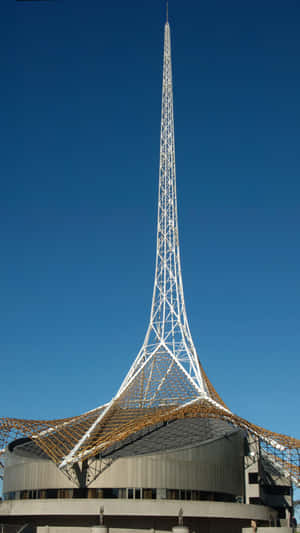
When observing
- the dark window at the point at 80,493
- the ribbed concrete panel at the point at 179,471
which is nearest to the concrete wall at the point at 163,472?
the ribbed concrete panel at the point at 179,471

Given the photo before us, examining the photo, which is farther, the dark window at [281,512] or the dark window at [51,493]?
the dark window at [281,512]

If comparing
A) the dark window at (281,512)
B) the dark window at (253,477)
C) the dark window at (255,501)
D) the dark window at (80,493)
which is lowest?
the dark window at (281,512)

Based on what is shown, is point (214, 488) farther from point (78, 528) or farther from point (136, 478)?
point (78, 528)

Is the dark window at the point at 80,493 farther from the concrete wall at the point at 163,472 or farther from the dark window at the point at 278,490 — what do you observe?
the dark window at the point at 278,490

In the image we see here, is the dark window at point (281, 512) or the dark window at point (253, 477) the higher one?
the dark window at point (253, 477)

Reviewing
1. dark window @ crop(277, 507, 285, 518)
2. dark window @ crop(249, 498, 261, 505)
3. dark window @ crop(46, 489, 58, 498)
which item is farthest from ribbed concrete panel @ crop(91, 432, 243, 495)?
dark window @ crop(277, 507, 285, 518)

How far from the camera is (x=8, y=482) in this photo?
7331 cm

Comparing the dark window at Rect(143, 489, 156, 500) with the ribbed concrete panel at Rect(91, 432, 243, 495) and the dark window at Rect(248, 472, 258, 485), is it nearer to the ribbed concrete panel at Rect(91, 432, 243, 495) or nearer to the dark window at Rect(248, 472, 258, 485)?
the ribbed concrete panel at Rect(91, 432, 243, 495)

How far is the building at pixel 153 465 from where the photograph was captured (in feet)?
213

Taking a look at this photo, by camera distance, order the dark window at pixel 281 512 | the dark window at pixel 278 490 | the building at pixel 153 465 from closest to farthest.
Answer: the building at pixel 153 465 → the dark window at pixel 281 512 → the dark window at pixel 278 490

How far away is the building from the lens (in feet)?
213

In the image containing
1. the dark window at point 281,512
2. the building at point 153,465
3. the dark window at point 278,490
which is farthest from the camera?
the dark window at point 278,490

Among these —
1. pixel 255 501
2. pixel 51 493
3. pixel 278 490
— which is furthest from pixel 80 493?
→ pixel 278 490

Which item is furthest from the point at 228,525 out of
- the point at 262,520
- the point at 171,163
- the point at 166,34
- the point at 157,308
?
the point at 166,34
